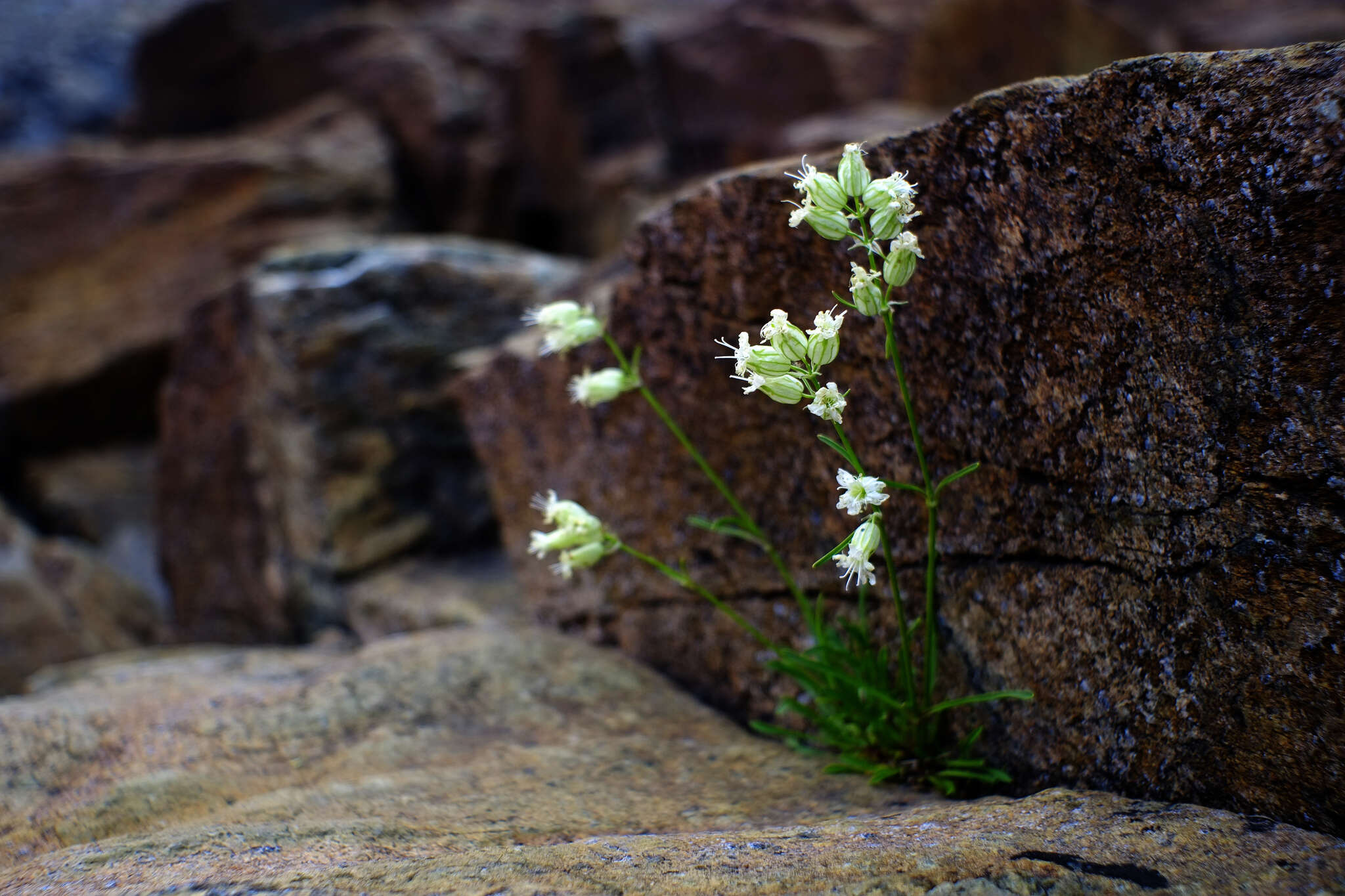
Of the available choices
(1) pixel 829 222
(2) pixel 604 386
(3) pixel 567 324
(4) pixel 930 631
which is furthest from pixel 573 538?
(1) pixel 829 222

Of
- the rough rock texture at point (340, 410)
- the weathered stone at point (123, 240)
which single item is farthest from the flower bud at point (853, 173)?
the weathered stone at point (123, 240)

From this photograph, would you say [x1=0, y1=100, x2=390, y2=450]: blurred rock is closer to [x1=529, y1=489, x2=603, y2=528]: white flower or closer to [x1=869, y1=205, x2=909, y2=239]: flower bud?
[x1=529, y1=489, x2=603, y2=528]: white flower

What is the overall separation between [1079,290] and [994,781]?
3.30 feet

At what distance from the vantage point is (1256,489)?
1487 millimetres

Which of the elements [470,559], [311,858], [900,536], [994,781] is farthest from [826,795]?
[470,559]

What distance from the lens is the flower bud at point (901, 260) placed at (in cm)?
157

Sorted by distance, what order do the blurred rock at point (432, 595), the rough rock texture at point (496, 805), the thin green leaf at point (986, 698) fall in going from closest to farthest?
the rough rock texture at point (496, 805) → the thin green leaf at point (986, 698) → the blurred rock at point (432, 595)

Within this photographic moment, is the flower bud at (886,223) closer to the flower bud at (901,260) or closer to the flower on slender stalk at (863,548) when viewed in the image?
the flower bud at (901,260)

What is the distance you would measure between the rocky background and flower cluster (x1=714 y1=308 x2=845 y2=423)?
0.48 m

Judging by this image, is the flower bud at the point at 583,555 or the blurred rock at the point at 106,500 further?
the blurred rock at the point at 106,500

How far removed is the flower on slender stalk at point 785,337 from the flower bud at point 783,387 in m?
0.04

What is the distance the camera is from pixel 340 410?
404 cm

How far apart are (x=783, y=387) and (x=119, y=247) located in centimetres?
671

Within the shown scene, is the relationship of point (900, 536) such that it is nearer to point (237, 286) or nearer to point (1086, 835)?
point (1086, 835)
